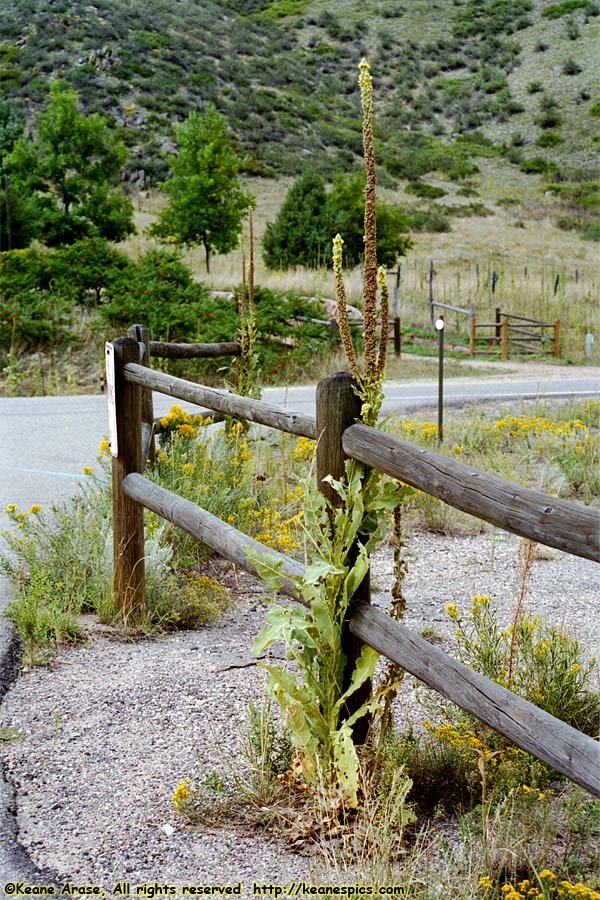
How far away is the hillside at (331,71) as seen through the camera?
47625 mm

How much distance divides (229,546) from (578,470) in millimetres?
4885

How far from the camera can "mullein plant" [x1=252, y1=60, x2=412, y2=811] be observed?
115 inches

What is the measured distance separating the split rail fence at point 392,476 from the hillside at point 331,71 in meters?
41.7

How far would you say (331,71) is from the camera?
5591 cm

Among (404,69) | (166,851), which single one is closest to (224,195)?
(166,851)

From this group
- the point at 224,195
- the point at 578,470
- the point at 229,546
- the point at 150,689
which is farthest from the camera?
the point at 224,195

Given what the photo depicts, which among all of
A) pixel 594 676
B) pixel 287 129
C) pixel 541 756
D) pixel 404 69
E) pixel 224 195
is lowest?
pixel 594 676

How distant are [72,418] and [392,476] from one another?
29.0ft

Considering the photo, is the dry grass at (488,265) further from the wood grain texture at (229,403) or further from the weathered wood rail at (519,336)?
the wood grain texture at (229,403)

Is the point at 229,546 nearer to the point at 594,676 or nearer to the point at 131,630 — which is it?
the point at 131,630

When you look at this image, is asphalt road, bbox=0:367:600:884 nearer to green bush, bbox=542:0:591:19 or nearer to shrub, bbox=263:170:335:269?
shrub, bbox=263:170:335:269

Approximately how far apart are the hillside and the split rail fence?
137ft

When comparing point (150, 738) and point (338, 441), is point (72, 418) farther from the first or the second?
point (338, 441)

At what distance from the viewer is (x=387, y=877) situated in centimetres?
254
